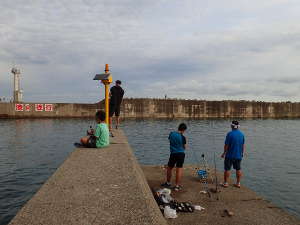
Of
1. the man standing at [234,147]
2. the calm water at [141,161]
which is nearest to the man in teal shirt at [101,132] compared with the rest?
the calm water at [141,161]

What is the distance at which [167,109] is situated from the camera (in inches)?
2479

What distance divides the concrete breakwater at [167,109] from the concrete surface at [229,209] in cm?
4972

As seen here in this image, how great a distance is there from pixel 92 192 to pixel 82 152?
337 centimetres

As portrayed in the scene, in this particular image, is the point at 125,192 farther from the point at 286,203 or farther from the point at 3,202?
the point at 286,203

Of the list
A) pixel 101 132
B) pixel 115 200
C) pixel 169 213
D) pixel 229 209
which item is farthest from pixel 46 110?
pixel 115 200

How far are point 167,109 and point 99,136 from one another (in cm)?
5551

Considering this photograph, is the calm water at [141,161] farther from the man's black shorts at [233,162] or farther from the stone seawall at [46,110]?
the stone seawall at [46,110]

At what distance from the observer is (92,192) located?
422 centimetres

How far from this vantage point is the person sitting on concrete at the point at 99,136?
25.2 feet

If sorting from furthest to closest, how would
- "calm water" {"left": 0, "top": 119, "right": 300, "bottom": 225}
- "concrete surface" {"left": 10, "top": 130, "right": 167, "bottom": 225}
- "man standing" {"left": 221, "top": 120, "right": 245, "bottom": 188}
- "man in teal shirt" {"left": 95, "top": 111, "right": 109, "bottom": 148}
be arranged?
1. "calm water" {"left": 0, "top": 119, "right": 300, "bottom": 225}
2. "man in teal shirt" {"left": 95, "top": 111, "right": 109, "bottom": 148}
3. "man standing" {"left": 221, "top": 120, "right": 245, "bottom": 188}
4. "concrete surface" {"left": 10, "top": 130, "right": 167, "bottom": 225}

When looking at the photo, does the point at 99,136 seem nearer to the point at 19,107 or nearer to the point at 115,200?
the point at 115,200

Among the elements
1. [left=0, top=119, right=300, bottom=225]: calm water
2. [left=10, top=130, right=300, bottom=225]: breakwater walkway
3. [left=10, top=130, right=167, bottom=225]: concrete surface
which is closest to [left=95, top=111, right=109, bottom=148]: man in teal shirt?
[left=10, top=130, right=300, bottom=225]: breakwater walkway

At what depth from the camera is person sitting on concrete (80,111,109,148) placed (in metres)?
7.67

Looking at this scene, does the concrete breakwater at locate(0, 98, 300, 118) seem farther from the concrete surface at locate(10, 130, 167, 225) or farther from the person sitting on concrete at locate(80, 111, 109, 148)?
the concrete surface at locate(10, 130, 167, 225)
